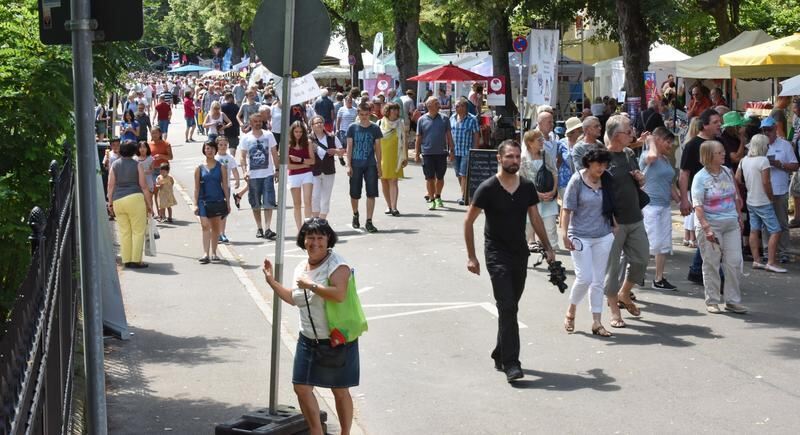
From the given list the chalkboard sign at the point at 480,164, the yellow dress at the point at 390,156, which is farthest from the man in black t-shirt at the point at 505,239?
the yellow dress at the point at 390,156

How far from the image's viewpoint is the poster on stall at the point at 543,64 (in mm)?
22359

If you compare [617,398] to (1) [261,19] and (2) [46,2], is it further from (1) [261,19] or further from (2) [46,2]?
(2) [46,2]

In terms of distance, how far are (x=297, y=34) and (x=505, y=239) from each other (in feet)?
8.43

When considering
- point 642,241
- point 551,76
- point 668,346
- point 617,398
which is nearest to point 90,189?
point 617,398

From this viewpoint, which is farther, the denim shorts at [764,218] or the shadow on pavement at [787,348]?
the denim shorts at [764,218]

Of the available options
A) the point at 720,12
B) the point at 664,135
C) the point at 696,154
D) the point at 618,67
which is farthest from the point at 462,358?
the point at 618,67

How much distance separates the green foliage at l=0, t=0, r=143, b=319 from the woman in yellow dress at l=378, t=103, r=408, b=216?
9991 mm

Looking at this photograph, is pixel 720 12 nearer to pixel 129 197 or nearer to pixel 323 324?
pixel 129 197

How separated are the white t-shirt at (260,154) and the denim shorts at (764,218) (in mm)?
6710

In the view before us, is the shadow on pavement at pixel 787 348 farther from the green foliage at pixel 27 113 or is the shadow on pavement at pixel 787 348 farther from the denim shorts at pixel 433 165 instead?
the denim shorts at pixel 433 165

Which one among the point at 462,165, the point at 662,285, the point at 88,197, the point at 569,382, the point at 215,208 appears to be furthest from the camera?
the point at 462,165

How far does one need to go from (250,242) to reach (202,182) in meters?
1.80

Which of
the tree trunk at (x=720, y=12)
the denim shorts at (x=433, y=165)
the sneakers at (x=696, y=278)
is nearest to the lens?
the sneakers at (x=696, y=278)

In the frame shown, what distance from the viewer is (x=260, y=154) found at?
17391mm
